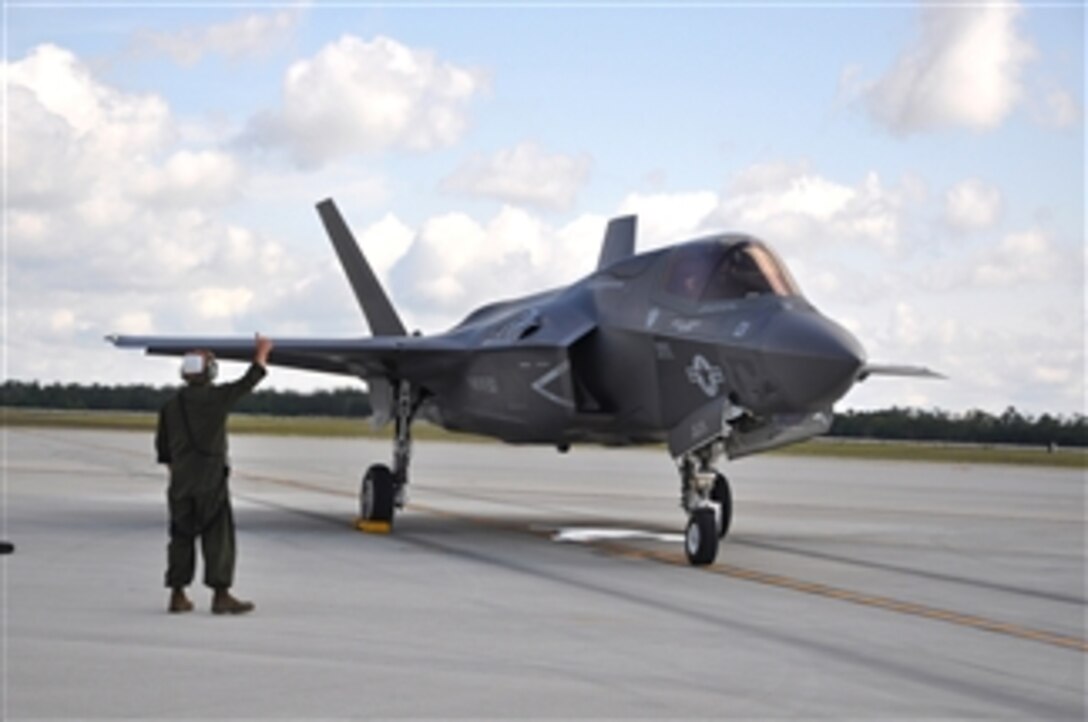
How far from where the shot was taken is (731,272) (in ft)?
48.6

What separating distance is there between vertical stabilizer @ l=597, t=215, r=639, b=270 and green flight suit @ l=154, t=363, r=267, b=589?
33.9 feet

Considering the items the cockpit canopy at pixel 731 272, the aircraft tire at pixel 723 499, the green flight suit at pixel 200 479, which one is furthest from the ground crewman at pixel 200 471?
the aircraft tire at pixel 723 499

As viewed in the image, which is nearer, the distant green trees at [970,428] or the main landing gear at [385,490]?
the main landing gear at [385,490]

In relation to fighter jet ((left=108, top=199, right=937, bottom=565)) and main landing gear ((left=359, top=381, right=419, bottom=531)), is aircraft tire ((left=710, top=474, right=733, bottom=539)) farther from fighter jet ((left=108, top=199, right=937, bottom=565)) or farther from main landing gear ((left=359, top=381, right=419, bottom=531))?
main landing gear ((left=359, top=381, right=419, bottom=531))

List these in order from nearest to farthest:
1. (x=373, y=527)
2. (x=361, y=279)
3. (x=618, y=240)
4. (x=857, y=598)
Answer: (x=857, y=598)
(x=373, y=527)
(x=618, y=240)
(x=361, y=279)

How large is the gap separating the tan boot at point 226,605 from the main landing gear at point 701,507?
509 centimetres

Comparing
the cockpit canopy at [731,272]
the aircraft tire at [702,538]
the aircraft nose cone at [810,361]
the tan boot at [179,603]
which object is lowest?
the tan boot at [179,603]

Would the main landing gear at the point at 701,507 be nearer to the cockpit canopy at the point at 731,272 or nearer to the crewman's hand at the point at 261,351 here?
the cockpit canopy at the point at 731,272

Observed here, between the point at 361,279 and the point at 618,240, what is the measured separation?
4659 mm

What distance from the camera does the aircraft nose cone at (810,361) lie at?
1325 cm

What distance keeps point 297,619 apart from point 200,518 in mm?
950

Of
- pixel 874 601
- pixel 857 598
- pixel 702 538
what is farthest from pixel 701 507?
pixel 874 601

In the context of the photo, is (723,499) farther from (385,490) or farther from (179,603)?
(179,603)

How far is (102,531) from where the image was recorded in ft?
51.2
